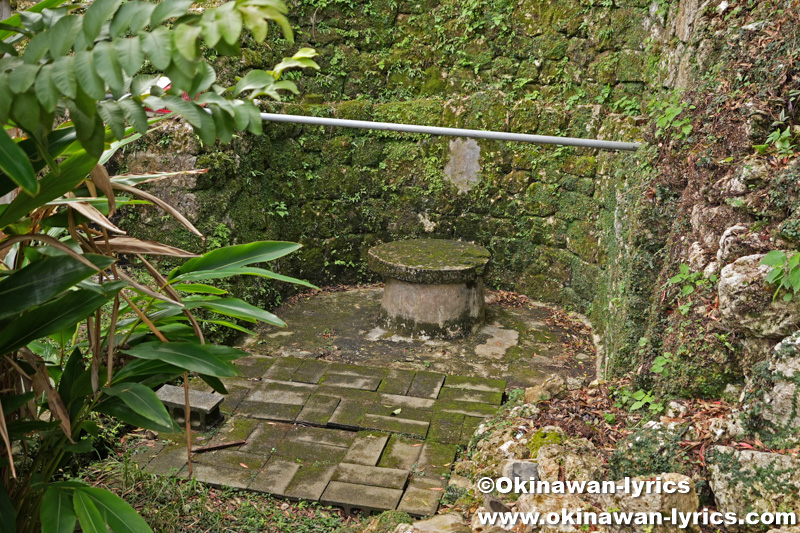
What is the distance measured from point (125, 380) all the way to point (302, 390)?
2.15 m

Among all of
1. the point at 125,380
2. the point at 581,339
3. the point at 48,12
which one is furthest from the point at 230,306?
the point at 581,339

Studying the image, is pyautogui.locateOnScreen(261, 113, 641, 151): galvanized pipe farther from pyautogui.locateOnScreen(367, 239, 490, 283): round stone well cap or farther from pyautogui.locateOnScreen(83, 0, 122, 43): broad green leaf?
pyautogui.locateOnScreen(83, 0, 122, 43): broad green leaf

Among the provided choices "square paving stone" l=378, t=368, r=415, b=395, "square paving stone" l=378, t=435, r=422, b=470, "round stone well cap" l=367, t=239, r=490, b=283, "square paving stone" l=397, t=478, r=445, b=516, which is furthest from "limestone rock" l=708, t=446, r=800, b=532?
"round stone well cap" l=367, t=239, r=490, b=283

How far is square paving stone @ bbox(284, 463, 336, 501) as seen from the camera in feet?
9.91

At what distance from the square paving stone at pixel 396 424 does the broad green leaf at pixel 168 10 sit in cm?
283

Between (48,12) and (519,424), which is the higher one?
(48,12)

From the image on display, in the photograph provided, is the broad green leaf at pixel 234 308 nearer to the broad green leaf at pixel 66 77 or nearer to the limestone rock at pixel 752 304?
the broad green leaf at pixel 66 77

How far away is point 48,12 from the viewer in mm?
1329

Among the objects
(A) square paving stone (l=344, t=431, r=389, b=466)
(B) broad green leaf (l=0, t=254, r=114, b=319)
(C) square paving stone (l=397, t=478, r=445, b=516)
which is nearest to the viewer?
(B) broad green leaf (l=0, t=254, r=114, b=319)

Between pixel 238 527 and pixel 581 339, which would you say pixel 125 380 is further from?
pixel 581 339

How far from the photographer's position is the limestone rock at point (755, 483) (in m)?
1.80

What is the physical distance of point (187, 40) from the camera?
1036 millimetres

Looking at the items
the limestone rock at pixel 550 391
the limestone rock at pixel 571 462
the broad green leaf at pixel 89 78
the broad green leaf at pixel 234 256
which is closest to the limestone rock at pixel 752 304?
the limestone rock at pixel 571 462

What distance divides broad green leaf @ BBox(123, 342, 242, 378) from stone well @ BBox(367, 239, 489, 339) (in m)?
3.03
